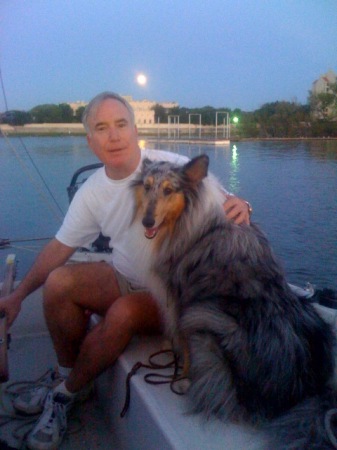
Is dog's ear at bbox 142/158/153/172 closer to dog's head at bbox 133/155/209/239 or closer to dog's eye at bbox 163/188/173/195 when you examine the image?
dog's head at bbox 133/155/209/239

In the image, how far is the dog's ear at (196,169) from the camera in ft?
7.63

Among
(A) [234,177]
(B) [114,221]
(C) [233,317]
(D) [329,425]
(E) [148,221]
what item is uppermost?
(E) [148,221]

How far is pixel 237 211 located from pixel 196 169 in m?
0.29

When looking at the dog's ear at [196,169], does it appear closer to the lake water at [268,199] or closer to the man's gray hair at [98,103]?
the man's gray hair at [98,103]

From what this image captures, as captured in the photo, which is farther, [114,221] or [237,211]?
[114,221]

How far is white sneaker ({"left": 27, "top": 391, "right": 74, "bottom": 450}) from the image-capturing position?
238 centimetres

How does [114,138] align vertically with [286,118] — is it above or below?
above


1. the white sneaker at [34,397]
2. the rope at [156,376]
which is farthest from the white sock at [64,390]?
the rope at [156,376]

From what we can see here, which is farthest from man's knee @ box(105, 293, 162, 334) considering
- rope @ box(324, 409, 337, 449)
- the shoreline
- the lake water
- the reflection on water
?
the reflection on water

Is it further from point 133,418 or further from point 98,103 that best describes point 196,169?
point 133,418

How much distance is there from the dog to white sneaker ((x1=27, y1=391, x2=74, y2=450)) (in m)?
0.68

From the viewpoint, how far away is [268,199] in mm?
11133

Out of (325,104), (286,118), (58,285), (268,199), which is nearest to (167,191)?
(58,285)

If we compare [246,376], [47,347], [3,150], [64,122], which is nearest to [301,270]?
[47,347]
